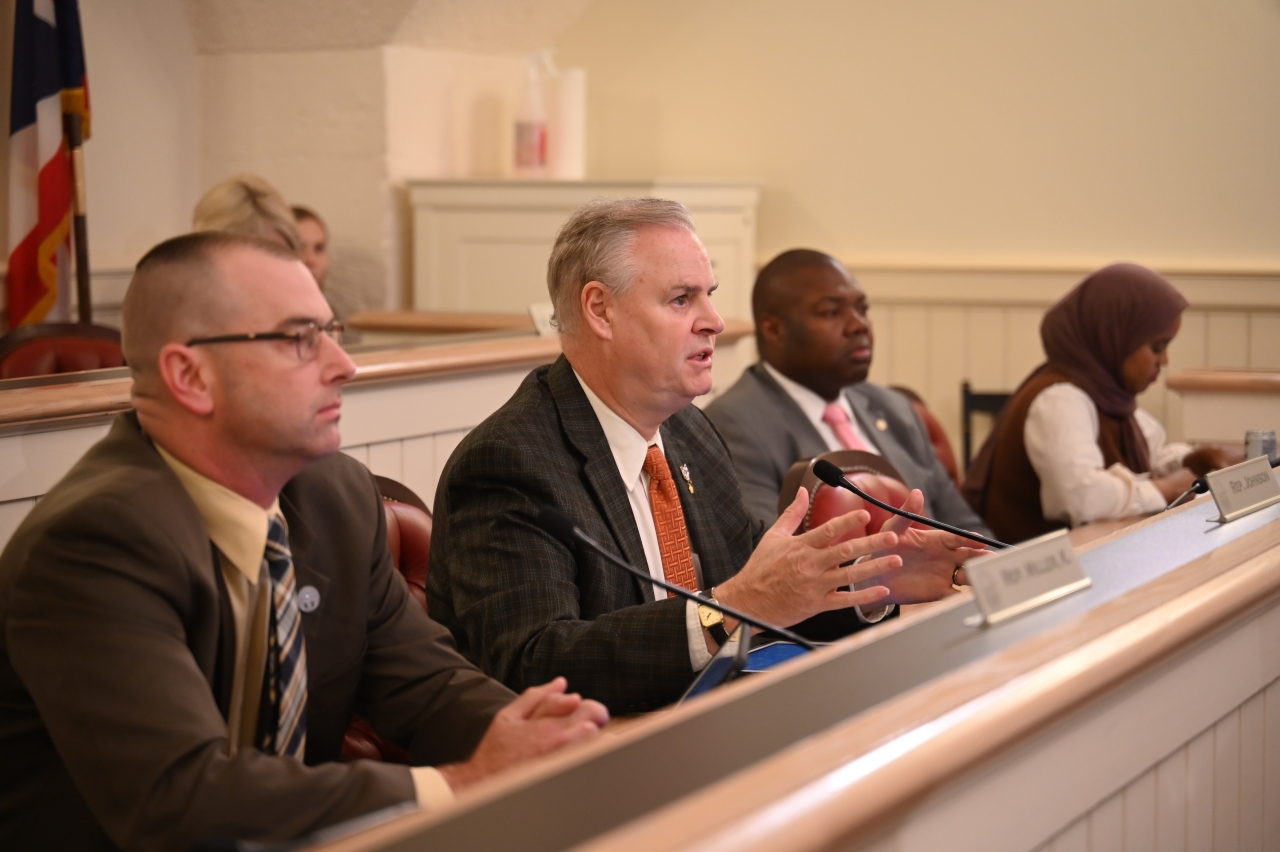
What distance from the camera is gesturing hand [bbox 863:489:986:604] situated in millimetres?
1624

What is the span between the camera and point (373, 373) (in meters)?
2.60

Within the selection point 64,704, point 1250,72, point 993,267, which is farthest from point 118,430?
point 1250,72

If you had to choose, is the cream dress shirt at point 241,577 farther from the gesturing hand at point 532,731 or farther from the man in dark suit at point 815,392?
the man in dark suit at point 815,392

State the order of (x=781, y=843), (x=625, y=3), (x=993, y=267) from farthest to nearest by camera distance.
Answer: (x=625, y=3) → (x=993, y=267) → (x=781, y=843)

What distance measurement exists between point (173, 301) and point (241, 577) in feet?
0.83

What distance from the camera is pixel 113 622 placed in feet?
3.28

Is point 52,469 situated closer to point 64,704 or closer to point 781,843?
point 64,704

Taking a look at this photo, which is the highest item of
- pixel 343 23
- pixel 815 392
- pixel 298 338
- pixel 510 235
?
pixel 343 23

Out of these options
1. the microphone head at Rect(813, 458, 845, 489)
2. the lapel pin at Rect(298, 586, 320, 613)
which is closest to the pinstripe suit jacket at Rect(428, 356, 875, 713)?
the microphone head at Rect(813, 458, 845, 489)

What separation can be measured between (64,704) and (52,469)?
1208mm

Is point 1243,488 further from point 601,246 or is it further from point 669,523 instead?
point 601,246

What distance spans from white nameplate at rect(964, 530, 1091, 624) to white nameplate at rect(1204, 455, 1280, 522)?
43 centimetres

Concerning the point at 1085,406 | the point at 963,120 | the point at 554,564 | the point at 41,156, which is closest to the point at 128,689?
the point at 554,564

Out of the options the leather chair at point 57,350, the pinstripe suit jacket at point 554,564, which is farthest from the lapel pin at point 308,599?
the leather chair at point 57,350
